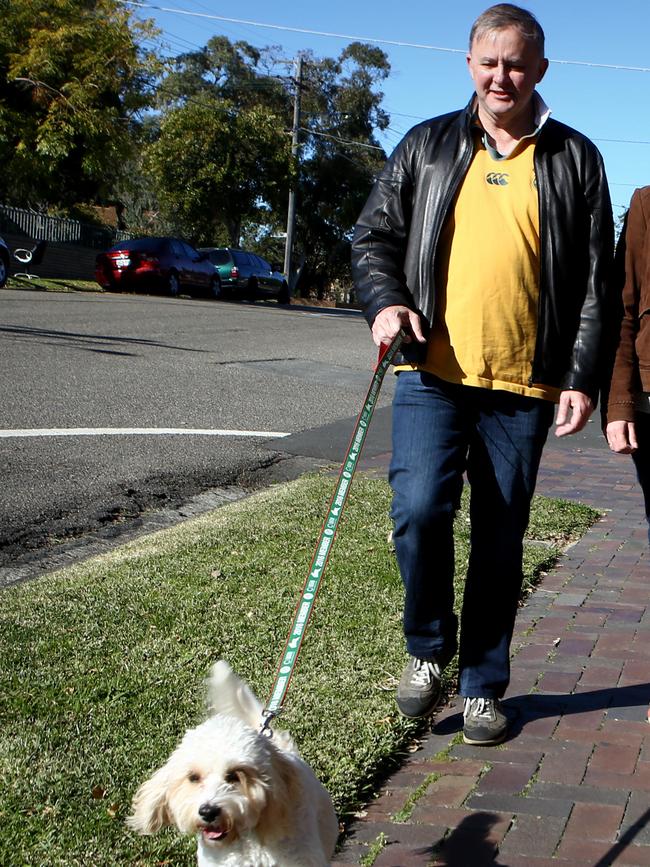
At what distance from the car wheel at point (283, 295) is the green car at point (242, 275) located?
1.73 feet

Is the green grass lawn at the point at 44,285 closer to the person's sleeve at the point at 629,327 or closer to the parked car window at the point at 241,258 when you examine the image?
the parked car window at the point at 241,258

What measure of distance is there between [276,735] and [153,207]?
213 ft

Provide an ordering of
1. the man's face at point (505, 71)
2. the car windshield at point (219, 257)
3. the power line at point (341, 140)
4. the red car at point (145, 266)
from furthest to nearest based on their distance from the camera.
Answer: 1. the power line at point (341, 140)
2. the car windshield at point (219, 257)
3. the red car at point (145, 266)
4. the man's face at point (505, 71)

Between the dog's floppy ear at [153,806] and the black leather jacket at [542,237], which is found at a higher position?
the black leather jacket at [542,237]

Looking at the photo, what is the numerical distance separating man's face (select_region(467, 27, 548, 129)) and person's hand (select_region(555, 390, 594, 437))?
0.88 m

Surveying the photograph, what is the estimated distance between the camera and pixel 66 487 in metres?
6.59

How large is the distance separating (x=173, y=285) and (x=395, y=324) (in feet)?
77.0

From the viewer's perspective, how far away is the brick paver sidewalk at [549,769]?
2.89 meters

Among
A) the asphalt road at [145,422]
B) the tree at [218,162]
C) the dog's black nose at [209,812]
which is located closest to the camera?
the dog's black nose at [209,812]

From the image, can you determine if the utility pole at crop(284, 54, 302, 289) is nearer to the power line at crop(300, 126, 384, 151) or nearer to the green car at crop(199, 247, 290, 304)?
the power line at crop(300, 126, 384, 151)

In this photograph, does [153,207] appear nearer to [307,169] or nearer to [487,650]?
[307,169]

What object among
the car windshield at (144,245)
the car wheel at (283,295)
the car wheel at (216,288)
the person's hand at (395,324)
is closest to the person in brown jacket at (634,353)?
the person's hand at (395,324)

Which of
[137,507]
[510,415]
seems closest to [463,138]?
[510,415]

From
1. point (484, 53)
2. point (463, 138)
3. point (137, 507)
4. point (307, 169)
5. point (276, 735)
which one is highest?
point (307, 169)
